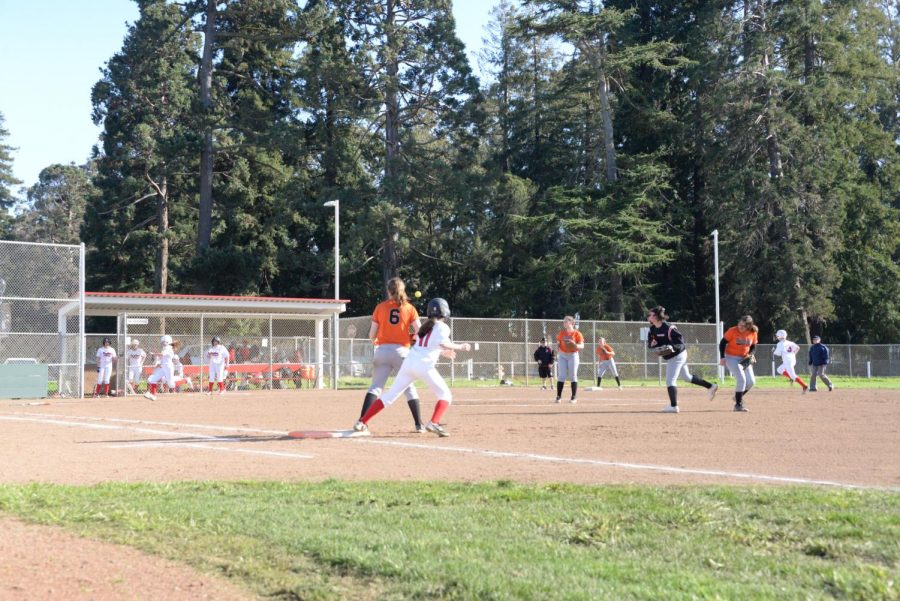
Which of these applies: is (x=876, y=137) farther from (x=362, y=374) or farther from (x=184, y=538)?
(x=184, y=538)

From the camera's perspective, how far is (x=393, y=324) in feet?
41.9

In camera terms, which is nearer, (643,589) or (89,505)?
(643,589)

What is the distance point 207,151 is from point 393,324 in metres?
43.4

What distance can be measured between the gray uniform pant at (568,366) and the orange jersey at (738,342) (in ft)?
11.7

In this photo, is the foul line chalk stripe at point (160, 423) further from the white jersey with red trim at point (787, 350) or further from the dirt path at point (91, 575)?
the white jersey with red trim at point (787, 350)

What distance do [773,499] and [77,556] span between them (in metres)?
4.85

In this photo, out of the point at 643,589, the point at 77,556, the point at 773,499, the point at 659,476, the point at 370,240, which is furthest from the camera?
the point at 370,240

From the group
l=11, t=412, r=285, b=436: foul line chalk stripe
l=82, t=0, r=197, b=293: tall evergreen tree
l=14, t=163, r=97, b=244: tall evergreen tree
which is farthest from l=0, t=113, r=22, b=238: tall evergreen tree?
l=11, t=412, r=285, b=436: foul line chalk stripe

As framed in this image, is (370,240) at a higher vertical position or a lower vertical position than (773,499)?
higher

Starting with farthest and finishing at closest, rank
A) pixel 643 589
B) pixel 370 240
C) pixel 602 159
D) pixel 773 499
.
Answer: pixel 602 159, pixel 370 240, pixel 773 499, pixel 643 589

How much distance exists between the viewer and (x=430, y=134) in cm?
6588

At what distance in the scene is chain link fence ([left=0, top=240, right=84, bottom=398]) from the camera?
25438 mm

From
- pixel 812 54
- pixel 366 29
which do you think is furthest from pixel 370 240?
pixel 812 54

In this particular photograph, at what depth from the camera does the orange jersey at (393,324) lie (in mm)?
12750
